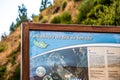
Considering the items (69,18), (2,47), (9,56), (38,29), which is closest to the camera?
(38,29)

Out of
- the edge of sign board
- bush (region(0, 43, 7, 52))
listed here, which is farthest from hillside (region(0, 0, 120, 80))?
the edge of sign board

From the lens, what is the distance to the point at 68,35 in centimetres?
372

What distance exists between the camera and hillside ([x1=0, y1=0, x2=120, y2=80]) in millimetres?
10867

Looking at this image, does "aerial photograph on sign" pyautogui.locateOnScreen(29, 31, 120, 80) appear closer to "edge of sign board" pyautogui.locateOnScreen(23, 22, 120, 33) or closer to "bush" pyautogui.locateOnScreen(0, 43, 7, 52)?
"edge of sign board" pyautogui.locateOnScreen(23, 22, 120, 33)

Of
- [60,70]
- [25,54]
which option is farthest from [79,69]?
[25,54]

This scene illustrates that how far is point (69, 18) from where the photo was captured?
18219mm

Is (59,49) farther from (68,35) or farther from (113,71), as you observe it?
(113,71)

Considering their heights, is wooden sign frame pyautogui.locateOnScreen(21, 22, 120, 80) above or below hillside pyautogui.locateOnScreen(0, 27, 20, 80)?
below

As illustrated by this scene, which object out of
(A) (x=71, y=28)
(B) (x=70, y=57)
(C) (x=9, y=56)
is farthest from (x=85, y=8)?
(C) (x=9, y=56)

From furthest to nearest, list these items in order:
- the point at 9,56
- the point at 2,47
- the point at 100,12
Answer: the point at 2,47 → the point at 9,56 → the point at 100,12

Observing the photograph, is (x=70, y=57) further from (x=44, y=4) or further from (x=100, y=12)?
(x=44, y=4)

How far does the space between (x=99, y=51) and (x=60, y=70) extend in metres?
0.43

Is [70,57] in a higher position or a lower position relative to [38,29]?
lower

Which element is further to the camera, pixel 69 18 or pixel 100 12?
pixel 69 18
